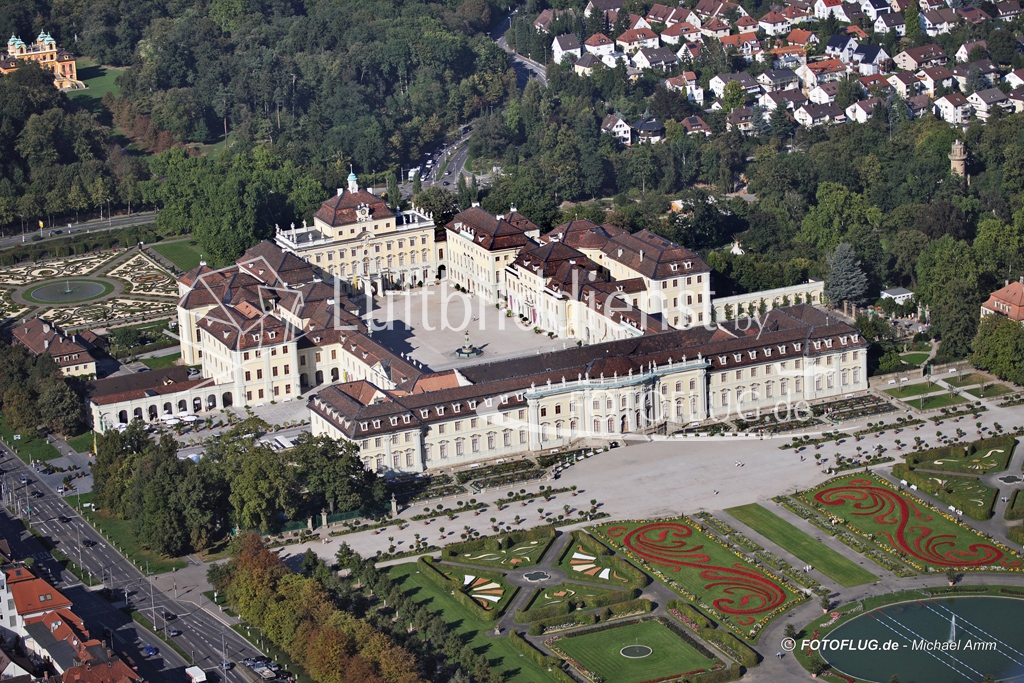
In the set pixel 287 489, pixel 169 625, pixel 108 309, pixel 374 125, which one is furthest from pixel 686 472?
pixel 374 125

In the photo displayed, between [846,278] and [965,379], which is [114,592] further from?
[846,278]

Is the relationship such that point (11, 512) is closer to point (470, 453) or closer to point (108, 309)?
point (470, 453)

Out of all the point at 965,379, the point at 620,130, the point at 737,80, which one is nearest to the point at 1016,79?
the point at 737,80

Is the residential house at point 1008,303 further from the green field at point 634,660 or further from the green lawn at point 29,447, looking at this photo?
the green lawn at point 29,447

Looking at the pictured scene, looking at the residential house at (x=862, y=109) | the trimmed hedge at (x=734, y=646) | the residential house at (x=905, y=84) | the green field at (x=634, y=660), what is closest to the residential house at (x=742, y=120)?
the residential house at (x=862, y=109)

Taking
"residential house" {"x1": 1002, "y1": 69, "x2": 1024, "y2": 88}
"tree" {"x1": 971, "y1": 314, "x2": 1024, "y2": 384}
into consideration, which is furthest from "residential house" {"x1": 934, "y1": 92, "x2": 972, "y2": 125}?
"tree" {"x1": 971, "y1": 314, "x2": 1024, "y2": 384}

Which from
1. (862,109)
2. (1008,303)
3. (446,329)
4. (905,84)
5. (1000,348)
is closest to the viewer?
(1000,348)

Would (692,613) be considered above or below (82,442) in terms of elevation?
above
